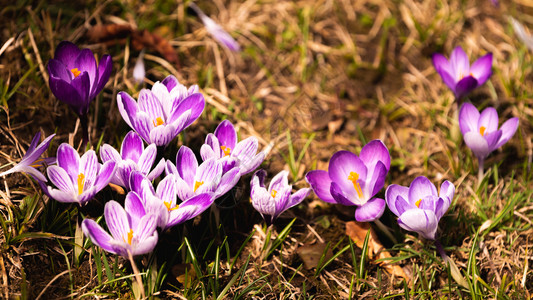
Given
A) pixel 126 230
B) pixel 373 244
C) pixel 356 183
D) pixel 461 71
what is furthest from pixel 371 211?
pixel 461 71

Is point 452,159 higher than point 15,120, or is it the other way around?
point 15,120

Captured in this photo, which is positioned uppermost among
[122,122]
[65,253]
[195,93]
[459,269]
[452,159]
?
[195,93]

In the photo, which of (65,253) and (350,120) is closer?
(65,253)

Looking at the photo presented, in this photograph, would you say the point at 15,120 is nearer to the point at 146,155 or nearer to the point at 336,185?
the point at 146,155

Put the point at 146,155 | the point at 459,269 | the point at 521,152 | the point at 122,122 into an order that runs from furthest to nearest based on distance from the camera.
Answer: the point at 521,152
the point at 122,122
the point at 459,269
the point at 146,155

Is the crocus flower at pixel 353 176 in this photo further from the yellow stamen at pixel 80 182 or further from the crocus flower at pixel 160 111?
the yellow stamen at pixel 80 182

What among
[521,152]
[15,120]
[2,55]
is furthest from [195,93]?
[521,152]

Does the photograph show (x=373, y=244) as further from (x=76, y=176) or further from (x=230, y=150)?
(x=76, y=176)
